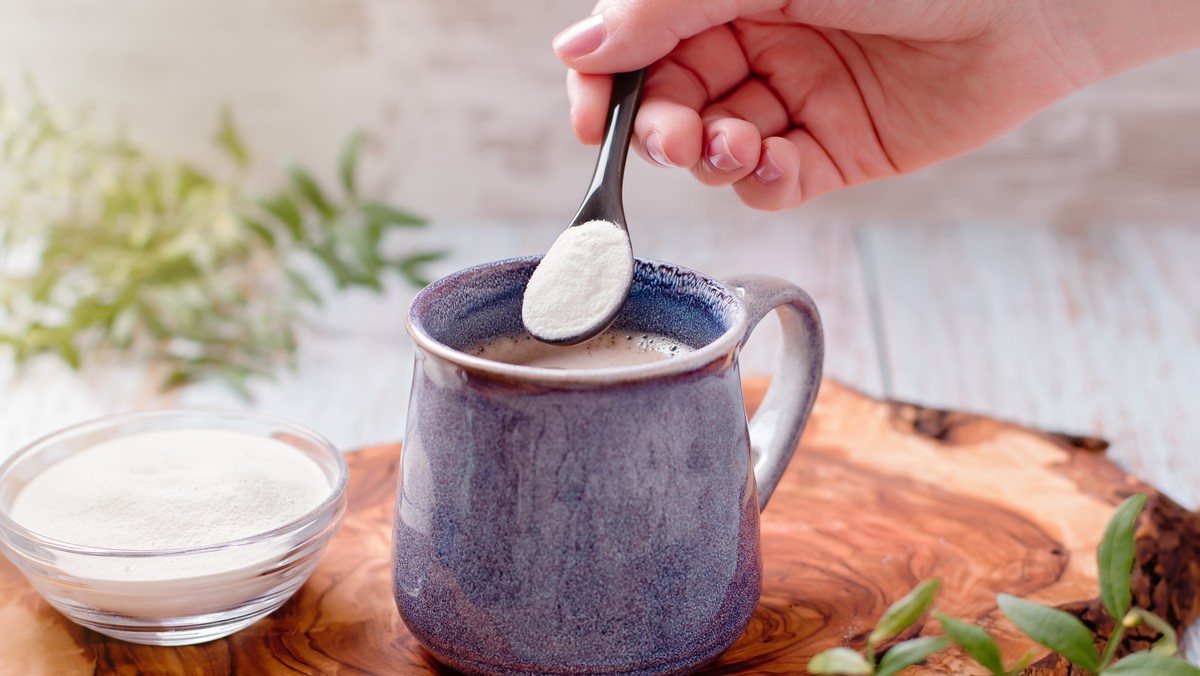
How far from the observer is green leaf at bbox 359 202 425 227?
1.60 m

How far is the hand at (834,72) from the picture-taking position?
3.14 feet

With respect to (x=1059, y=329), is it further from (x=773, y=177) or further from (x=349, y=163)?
(x=349, y=163)

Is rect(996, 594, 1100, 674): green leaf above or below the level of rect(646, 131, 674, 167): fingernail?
below

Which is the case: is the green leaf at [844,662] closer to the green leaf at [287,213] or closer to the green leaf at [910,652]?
the green leaf at [910,652]

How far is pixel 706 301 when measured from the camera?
789 millimetres

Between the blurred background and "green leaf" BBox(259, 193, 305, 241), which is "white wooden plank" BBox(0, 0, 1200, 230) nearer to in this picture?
the blurred background

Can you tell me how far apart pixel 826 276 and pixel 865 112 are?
2.23ft

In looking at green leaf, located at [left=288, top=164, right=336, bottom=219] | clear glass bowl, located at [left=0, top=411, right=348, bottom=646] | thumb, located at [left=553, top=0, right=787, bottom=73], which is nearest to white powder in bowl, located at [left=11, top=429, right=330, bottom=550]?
clear glass bowl, located at [left=0, top=411, right=348, bottom=646]

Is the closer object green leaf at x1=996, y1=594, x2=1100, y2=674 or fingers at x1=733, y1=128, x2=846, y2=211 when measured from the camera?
green leaf at x1=996, y1=594, x2=1100, y2=674

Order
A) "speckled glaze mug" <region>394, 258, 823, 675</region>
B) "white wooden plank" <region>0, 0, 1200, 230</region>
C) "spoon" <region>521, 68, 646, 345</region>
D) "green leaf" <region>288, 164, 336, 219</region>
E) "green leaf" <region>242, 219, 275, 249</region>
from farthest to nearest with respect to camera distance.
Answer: "white wooden plank" <region>0, 0, 1200, 230</region>
"green leaf" <region>288, 164, 336, 219</region>
"green leaf" <region>242, 219, 275, 249</region>
"spoon" <region>521, 68, 646, 345</region>
"speckled glaze mug" <region>394, 258, 823, 675</region>

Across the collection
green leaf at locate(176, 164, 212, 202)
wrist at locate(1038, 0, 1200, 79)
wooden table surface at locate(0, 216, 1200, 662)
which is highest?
wrist at locate(1038, 0, 1200, 79)

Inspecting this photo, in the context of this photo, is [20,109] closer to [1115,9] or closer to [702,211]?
[702,211]

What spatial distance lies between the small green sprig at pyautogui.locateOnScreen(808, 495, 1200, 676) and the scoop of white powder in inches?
10.7

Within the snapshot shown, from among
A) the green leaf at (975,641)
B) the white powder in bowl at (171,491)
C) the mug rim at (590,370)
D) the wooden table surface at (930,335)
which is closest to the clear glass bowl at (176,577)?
the white powder in bowl at (171,491)
